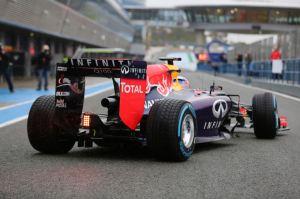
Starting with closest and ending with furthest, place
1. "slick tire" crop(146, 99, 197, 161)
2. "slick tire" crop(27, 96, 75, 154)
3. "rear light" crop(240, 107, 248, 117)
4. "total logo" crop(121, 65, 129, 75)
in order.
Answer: "slick tire" crop(146, 99, 197, 161)
"total logo" crop(121, 65, 129, 75)
"slick tire" crop(27, 96, 75, 154)
"rear light" crop(240, 107, 248, 117)

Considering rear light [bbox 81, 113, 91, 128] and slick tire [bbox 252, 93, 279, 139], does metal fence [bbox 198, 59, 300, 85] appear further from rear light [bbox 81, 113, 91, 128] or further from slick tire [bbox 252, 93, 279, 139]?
rear light [bbox 81, 113, 91, 128]

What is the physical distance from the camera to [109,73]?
790 centimetres

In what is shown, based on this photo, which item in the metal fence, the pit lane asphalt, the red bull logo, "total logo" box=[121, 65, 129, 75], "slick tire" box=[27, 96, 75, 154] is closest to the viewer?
the pit lane asphalt

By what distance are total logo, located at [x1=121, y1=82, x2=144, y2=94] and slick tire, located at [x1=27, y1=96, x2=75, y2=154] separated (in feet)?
2.83

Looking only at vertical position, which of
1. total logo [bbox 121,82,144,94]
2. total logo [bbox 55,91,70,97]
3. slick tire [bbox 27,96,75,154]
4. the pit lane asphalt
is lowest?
the pit lane asphalt

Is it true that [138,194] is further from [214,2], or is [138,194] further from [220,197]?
[214,2]

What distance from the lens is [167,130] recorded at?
7430 mm

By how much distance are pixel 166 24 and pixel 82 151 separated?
161645 millimetres

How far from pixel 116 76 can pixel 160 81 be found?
0.93 meters

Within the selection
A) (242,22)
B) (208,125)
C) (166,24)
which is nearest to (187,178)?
(208,125)

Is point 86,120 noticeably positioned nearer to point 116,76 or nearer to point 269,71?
point 116,76

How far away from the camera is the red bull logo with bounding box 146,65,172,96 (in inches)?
334

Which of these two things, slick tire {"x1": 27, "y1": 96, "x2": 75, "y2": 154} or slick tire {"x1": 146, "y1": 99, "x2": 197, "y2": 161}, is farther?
slick tire {"x1": 27, "y1": 96, "x2": 75, "y2": 154}

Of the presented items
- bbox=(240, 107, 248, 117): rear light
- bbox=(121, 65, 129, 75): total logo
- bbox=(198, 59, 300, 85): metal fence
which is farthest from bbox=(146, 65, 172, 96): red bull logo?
bbox=(198, 59, 300, 85): metal fence
